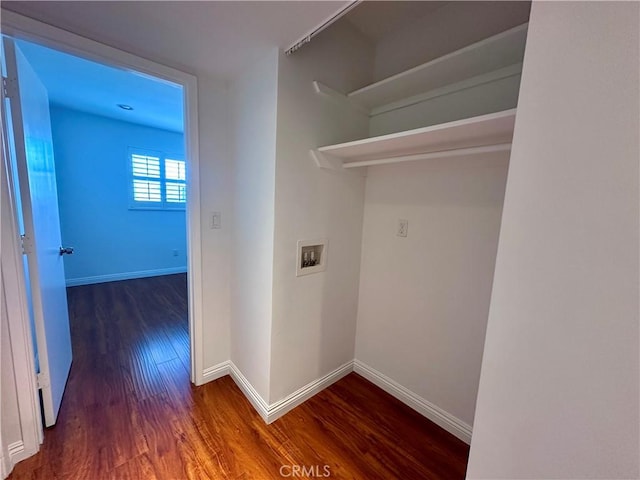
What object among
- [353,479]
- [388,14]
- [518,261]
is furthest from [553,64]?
[353,479]

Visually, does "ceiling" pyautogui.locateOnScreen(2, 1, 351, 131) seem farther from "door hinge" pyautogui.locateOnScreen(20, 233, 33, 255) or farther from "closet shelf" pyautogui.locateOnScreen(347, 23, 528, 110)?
"door hinge" pyautogui.locateOnScreen(20, 233, 33, 255)

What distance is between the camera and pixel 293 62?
4.78 feet

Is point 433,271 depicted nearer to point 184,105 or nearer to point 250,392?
point 250,392

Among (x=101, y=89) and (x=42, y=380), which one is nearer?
(x=42, y=380)

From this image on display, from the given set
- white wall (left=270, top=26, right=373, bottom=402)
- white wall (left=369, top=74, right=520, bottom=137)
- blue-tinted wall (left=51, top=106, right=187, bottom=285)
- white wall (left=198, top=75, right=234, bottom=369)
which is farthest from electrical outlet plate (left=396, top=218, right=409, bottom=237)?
blue-tinted wall (left=51, top=106, right=187, bottom=285)

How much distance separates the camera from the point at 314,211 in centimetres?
169

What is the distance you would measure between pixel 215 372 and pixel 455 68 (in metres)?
2.53

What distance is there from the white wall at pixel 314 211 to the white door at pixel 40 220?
128 centimetres

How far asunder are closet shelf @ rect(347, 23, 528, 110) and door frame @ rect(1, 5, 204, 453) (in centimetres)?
107

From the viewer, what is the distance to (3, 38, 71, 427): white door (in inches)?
52.9

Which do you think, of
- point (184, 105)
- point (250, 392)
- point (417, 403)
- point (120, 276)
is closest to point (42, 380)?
point (250, 392)

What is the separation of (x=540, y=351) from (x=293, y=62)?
Answer: 165 cm

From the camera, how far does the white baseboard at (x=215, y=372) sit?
79.0 inches

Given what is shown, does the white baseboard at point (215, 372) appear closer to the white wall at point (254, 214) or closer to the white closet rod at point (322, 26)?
the white wall at point (254, 214)
